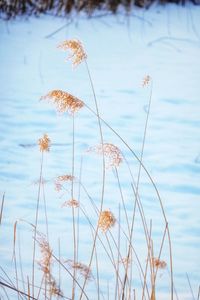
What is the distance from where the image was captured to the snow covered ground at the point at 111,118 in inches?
110

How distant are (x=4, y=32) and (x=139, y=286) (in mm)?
4973

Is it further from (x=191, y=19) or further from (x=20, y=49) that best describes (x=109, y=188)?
(x=191, y=19)

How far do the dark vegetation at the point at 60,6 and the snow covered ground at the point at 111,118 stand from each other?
0.40ft

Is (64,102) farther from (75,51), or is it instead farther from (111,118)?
(111,118)

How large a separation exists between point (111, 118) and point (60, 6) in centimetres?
311

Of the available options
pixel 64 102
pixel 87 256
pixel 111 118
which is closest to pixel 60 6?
pixel 111 118

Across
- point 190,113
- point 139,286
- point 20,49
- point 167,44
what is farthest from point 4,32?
point 139,286

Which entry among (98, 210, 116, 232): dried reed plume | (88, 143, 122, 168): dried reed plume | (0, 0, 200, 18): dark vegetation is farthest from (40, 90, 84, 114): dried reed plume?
(0, 0, 200, 18): dark vegetation

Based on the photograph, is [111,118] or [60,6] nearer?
[111,118]

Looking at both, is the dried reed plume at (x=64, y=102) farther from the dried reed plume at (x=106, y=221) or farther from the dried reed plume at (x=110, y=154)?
the dried reed plume at (x=106, y=221)

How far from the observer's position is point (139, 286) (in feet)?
7.54

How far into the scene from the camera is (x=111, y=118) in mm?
4527

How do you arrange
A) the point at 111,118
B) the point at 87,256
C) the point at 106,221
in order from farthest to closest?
the point at 111,118 → the point at 87,256 → the point at 106,221

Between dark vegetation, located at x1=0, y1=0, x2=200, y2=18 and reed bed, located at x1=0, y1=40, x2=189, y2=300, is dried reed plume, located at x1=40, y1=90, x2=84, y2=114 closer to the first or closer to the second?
reed bed, located at x1=0, y1=40, x2=189, y2=300
